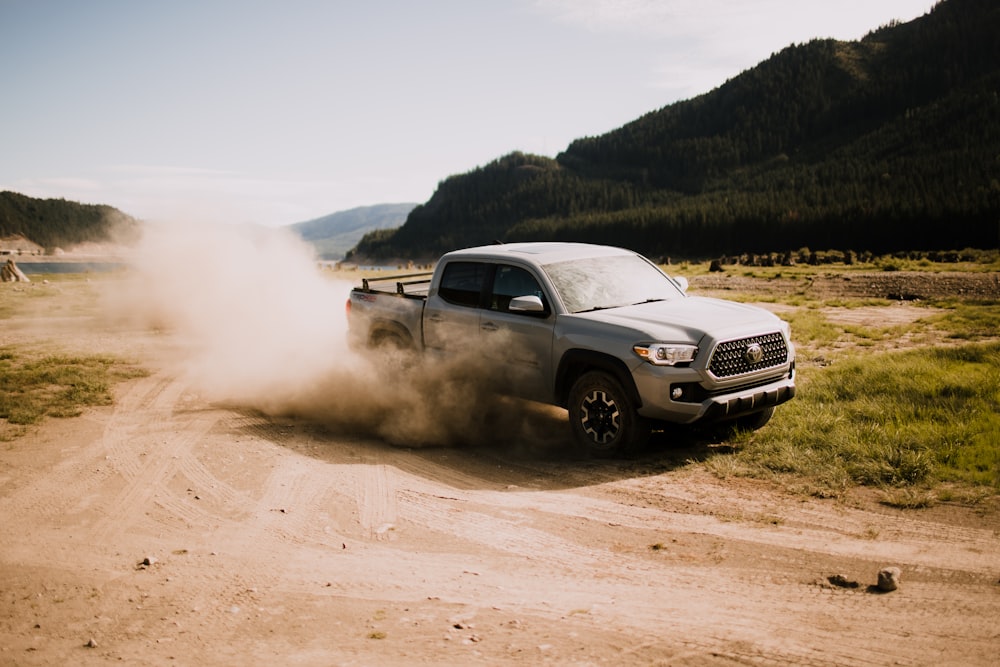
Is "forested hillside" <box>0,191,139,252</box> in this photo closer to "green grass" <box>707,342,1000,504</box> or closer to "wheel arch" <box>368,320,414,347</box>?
"wheel arch" <box>368,320,414,347</box>

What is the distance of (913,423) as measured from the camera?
302 inches

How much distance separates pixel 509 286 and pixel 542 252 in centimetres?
61

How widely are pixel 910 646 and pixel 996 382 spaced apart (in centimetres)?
679

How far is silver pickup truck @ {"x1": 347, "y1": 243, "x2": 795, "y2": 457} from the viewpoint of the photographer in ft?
22.2

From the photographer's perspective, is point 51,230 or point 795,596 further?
point 51,230

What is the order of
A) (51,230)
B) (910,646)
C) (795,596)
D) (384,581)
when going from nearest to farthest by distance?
(910,646) < (795,596) < (384,581) < (51,230)

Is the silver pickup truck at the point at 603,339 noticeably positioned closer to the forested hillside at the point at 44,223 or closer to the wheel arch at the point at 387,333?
the wheel arch at the point at 387,333

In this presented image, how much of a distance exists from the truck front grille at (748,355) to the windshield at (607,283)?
1.25 m

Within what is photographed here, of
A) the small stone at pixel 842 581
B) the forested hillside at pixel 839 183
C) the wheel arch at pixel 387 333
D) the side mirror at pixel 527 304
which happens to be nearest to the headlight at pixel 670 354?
the side mirror at pixel 527 304

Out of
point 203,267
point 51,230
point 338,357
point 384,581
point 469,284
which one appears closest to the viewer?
point 384,581

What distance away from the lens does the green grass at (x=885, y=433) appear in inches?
252

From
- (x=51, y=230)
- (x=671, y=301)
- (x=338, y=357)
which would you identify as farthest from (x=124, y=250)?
(x=51, y=230)

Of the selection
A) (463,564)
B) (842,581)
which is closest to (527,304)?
(463,564)

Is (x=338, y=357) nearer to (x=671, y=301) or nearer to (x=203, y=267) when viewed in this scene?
(x=671, y=301)
